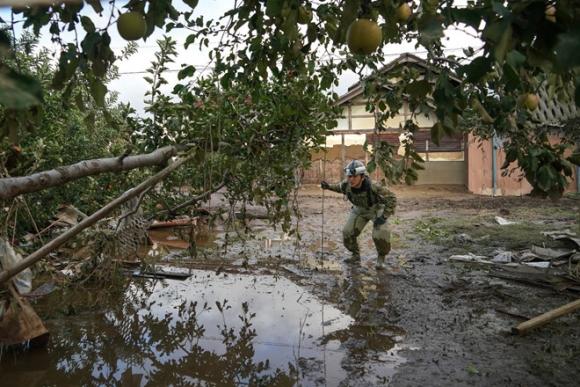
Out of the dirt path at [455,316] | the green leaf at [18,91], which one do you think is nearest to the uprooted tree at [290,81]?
the green leaf at [18,91]

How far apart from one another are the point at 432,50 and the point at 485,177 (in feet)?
49.0

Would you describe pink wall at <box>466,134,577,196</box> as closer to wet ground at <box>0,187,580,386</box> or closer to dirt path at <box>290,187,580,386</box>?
dirt path at <box>290,187,580,386</box>

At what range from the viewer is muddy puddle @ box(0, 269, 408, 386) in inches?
123

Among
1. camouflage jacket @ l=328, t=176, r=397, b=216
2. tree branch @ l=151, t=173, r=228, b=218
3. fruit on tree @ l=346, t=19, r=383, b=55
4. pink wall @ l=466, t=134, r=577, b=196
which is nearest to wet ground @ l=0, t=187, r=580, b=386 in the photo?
tree branch @ l=151, t=173, r=228, b=218

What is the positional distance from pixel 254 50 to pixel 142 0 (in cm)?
125

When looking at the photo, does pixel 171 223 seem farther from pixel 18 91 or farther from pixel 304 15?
pixel 18 91

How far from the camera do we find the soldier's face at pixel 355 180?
6344 mm

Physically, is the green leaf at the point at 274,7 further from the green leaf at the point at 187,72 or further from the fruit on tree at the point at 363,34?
the green leaf at the point at 187,72

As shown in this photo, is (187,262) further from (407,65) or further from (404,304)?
(407,65)

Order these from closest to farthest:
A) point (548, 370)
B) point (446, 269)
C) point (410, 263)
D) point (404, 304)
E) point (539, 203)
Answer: point (548, 370) < point (404, 304) < point (446, 269) < point (410, 263) < point (539, 203)

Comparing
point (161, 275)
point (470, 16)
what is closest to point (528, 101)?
point (470, 16)

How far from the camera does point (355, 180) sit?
640 cm

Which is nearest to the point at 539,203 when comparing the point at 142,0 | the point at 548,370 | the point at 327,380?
the point at 548,370

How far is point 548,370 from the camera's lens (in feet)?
10.3
